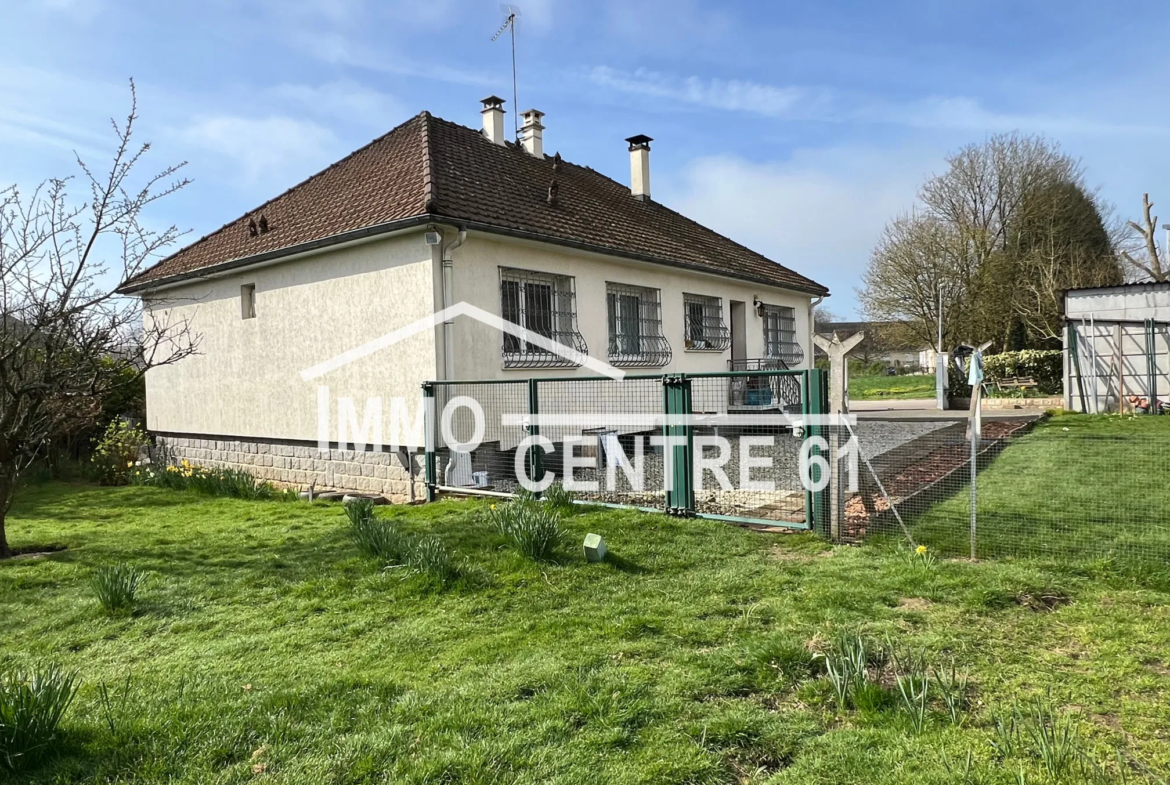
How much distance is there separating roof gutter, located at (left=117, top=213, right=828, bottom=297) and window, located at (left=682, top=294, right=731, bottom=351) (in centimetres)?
71

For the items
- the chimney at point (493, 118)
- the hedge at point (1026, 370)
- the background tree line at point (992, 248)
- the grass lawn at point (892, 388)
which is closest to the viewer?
the chimney at point (493, 118)

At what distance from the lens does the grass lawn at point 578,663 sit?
2869 millimetres

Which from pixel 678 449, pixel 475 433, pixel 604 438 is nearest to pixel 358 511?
pixel 475 433

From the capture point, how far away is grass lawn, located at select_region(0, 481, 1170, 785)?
287 cm

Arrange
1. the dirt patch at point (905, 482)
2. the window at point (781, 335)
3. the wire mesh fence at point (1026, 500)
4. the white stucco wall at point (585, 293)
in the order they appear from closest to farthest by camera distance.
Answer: the wire mesh fence at point (1026, 500)
the dirt patch at point (905, 482)
the white stucco wall at point (585, 293)
the window at point (781, 335)

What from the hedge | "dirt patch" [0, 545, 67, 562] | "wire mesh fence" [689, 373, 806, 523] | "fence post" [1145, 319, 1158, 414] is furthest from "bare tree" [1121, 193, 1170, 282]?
"dirt patch" [0, 545, 67, 562]

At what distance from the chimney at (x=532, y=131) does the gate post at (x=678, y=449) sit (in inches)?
388

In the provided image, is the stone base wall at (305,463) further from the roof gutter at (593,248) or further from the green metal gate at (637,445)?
the roof gutter at (593,248)

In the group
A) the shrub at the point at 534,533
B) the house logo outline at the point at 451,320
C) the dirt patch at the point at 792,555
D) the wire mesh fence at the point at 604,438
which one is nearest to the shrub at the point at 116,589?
the shrub at the point at 534,533

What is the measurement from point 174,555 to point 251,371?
247 inches

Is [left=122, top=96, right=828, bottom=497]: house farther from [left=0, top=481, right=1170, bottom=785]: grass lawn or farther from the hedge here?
the hedge

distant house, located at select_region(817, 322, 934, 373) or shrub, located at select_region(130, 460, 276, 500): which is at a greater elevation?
distant house, located at select_region(817, 322, 934, 373)

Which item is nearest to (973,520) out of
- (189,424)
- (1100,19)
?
(1100,19)

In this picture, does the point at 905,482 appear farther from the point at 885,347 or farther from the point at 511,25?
the point at 885,347
